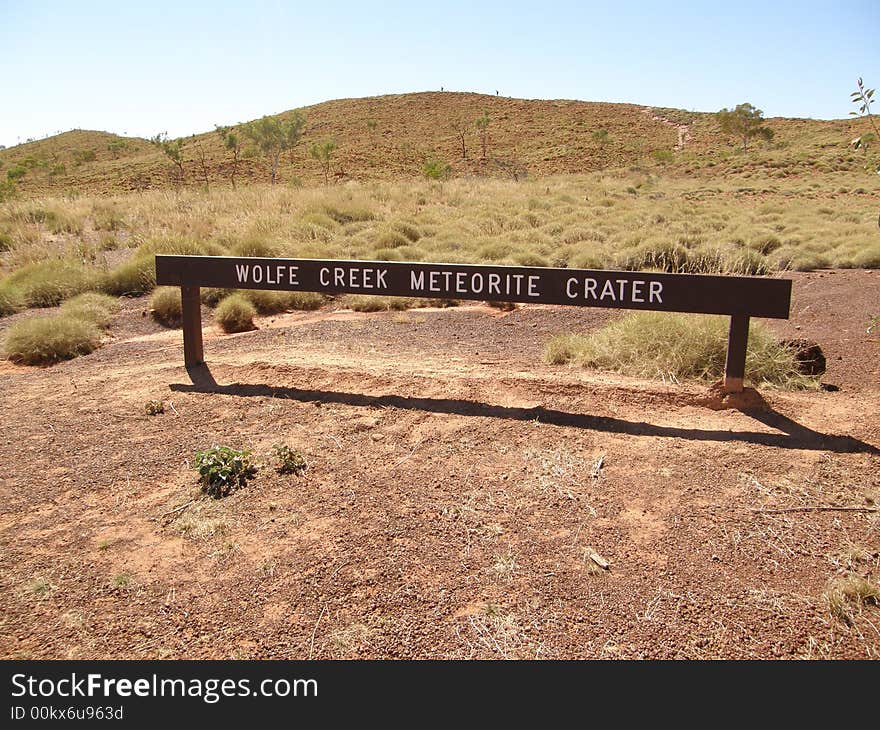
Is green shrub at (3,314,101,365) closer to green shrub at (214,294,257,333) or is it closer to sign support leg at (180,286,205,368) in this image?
green shrub at (214,294,257,333)

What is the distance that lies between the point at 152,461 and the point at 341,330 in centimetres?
406

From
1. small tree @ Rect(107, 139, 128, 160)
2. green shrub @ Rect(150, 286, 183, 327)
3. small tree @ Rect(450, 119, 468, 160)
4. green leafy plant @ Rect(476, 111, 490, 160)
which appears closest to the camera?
green shrub @ Rect(150, 286, 183, 327)

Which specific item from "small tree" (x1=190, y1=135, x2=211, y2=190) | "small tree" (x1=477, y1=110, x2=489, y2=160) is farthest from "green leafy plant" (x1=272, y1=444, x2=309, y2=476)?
"small tree" (x1=477, y1=110, x2=489, y2=160)

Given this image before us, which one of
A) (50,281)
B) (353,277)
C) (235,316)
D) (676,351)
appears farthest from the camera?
(50,281)

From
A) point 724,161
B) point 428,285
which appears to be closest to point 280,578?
point 428,285

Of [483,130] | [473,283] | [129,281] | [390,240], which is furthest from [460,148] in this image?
[473,283]

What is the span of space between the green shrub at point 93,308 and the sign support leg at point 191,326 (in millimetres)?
3246

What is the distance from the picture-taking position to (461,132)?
59250 millimetres

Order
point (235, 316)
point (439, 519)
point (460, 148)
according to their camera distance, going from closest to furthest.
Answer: point (439, 519) < point (235, 316) < point (460, 148)

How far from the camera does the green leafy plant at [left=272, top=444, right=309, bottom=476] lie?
4043 millimetres

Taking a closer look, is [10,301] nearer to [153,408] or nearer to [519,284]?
[153,408]

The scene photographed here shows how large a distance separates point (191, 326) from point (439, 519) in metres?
3.83

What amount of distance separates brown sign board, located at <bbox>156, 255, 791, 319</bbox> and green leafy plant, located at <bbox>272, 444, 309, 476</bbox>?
167 centimetres

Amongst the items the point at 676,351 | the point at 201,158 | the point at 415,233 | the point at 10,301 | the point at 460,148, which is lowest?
the point at 10,301
